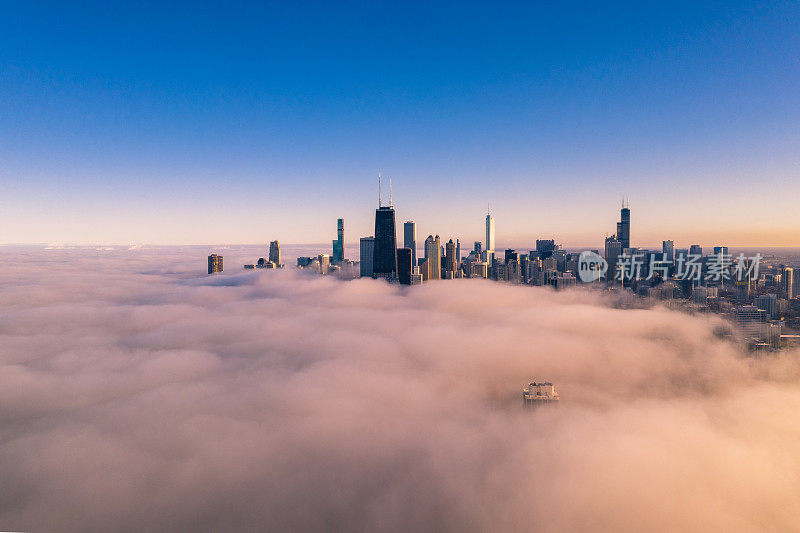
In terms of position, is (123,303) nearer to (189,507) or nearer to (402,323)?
(402,323)

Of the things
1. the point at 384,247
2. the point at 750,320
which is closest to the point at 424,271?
the point at 384,247

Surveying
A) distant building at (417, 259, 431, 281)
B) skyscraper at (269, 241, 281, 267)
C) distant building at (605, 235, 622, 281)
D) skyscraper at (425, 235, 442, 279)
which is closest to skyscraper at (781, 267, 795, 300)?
distant building at (605, 235, 622, 281)

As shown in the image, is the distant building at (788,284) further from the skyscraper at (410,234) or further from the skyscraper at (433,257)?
the skyscraper at (410,234)

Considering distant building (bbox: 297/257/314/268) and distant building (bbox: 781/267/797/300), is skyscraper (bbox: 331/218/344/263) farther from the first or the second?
distant building (bbox: 781/267/797/300)

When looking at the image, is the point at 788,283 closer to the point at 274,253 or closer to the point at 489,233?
the point at 489,233

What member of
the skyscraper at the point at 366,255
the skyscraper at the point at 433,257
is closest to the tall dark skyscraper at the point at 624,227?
the skyscraper at the point at 433,257

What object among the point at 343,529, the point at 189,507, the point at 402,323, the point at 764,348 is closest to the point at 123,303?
the point at 402,323

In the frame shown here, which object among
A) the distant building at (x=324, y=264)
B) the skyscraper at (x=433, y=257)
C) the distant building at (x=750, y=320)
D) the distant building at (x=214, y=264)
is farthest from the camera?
the distant building at (x=324, y=264)

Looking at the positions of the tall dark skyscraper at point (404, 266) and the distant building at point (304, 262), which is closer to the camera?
the tall dark skyscraper at point (404, 266)
